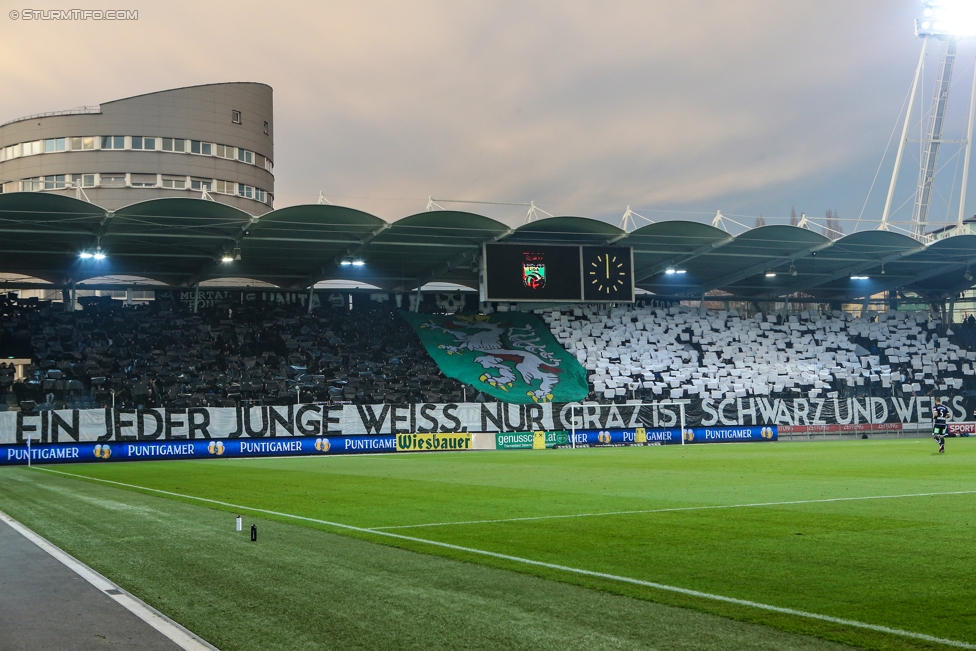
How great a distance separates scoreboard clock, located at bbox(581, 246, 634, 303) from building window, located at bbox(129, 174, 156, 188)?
1941 inches

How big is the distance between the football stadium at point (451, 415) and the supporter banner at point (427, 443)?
10cm

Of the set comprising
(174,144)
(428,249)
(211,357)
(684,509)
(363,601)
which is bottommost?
(684,509)

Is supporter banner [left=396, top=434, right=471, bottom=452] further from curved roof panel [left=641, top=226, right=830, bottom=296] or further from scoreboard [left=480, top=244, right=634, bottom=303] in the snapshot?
curved roof panel [left=641, top=226, right=830, bottom=296]

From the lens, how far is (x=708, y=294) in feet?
218

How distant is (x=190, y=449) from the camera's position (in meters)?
41.4

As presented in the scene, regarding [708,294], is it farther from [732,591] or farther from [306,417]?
[732,591]

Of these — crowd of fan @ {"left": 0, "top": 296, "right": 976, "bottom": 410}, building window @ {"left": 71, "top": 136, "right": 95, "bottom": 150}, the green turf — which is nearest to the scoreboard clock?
crowd of fan @ {"left": 0, "top": 296, "right": 976, "bottom": 410}

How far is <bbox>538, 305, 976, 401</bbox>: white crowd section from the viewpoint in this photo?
183 feet

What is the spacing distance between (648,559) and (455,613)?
3.36 metres

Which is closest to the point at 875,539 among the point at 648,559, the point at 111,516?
the point at 648,559

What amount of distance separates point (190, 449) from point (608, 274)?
21592 mm

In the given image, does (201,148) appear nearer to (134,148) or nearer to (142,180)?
(134,148)

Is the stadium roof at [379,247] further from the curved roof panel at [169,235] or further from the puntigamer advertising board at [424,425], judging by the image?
the puntigamer advertising board at [424,425]

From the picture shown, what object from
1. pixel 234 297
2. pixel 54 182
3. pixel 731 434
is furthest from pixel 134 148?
pixel 731 434
